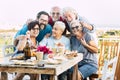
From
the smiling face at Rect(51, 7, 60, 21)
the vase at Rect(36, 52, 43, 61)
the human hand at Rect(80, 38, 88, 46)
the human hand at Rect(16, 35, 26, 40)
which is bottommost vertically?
the vase at Rect(36, 52, 43, 61)

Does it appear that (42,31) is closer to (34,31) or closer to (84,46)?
(34,31)

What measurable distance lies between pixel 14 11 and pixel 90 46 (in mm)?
1628

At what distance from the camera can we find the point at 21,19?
5.57 m

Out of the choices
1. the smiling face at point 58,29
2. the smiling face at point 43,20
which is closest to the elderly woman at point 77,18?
the smiling face at point 58,29


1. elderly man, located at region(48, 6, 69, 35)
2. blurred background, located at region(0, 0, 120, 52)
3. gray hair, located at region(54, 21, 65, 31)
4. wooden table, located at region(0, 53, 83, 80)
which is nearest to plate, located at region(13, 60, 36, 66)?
wooden table, located at region(0, 53, 83, 80)

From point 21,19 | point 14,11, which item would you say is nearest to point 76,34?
point 21,19

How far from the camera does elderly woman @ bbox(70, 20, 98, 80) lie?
497 cm

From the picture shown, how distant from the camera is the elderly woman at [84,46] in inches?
196

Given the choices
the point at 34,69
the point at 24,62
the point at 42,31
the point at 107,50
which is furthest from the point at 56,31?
the point at 34,69

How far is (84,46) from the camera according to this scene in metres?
5.00

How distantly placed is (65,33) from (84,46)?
338 millimetres

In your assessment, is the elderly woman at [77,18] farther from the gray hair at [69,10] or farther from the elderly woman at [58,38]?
the elderly woman at [58,38]

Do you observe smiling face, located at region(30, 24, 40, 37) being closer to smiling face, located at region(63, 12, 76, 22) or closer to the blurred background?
the blurred background

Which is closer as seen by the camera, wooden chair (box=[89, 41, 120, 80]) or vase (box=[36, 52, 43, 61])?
vase (box=[36, 52, 43, 61])
